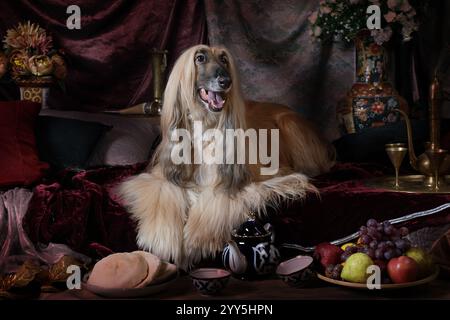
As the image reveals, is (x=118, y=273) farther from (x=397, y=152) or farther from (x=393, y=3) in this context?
(x=393, y=3)

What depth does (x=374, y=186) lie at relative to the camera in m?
2.30

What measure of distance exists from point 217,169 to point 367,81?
51.6 inches

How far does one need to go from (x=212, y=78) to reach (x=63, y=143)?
3.00ft

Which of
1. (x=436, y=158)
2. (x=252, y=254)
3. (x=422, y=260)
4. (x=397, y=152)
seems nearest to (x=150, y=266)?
(x=252, y=254)

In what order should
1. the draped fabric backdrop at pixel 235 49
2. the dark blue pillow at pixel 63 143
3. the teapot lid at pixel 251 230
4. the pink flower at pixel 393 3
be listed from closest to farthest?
the teapot lid at pixel 251 230, the dark blue pillow at pixel 63 143, the pink flower at pixel 393 3, the draped fabric backdrop at pixel 235 49

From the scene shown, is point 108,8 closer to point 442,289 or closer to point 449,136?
point 449,136

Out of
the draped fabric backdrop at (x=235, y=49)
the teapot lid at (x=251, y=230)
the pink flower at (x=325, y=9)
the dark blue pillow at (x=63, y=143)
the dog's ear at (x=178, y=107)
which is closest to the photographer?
the teapot lid at (x=251, y=230)

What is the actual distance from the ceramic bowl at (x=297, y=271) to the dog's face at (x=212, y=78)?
2.00 ft

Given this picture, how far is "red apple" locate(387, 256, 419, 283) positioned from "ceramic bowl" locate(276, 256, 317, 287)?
271mm

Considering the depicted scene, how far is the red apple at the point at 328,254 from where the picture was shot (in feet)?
6.59

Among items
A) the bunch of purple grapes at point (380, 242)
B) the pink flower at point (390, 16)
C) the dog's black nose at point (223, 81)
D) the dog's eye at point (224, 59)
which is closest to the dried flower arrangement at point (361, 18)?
the pink flower at point (390, 16)

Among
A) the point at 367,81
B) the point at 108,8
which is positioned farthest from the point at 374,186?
the point at 108,8

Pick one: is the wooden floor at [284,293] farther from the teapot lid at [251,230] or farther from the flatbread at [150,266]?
the teapot lid at [251,230]

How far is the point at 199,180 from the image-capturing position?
7.45 ft
